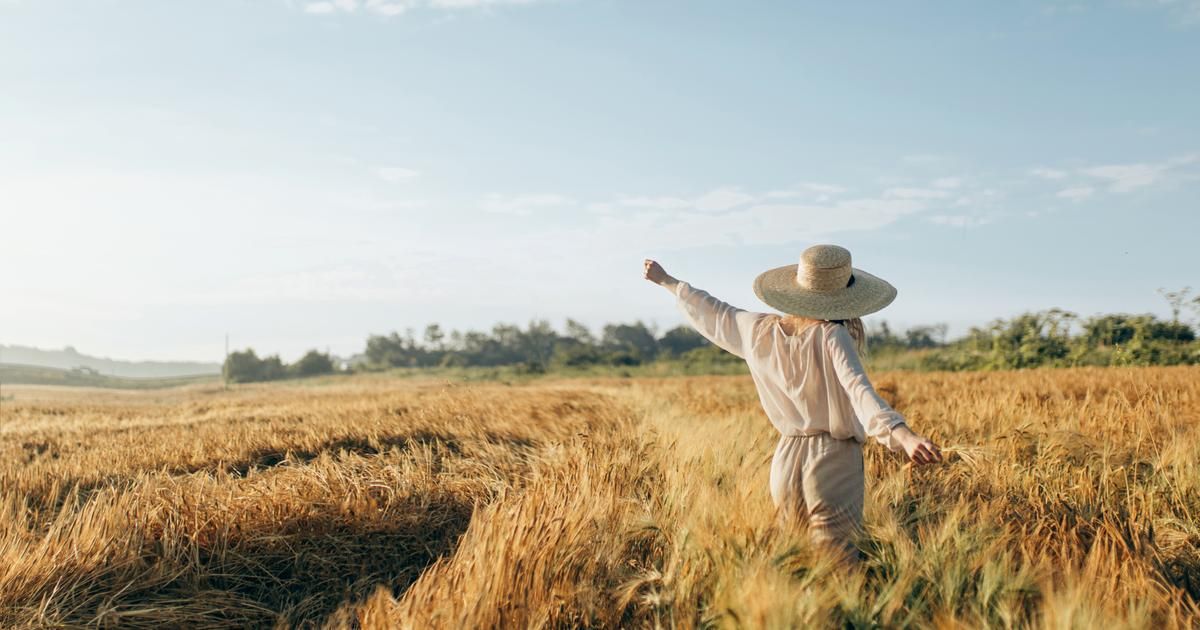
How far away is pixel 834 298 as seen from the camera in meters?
3.37

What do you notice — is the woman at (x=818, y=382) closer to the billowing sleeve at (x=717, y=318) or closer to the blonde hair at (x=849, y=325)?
the blonde hair at (x=849, y=325)

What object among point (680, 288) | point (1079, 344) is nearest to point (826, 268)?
point (680, 288)

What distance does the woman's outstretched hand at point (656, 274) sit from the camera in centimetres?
412

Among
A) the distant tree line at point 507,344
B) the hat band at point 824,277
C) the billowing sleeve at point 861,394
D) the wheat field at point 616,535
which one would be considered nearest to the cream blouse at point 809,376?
the billowing sleeve at point 861,394

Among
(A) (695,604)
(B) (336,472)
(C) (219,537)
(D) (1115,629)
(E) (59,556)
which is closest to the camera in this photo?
(D) (1115,629)

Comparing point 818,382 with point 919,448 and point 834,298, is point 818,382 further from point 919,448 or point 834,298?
point 919,448

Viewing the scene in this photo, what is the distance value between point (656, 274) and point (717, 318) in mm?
481

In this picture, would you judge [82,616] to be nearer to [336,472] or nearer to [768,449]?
[336,472]

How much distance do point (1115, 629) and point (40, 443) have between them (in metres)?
10.3

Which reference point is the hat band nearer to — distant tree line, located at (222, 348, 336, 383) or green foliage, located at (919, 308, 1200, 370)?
green foliage, located at (919, 308, 1200, 370)

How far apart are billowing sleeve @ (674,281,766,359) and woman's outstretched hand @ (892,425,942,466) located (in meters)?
0.98

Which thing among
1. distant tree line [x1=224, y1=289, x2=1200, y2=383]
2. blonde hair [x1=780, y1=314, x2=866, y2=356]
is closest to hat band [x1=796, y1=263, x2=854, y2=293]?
blonde hair [x1=780, y1=314, x2=866, y2=356]

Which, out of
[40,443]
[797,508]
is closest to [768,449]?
[797,508]

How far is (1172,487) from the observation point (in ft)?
14.1
